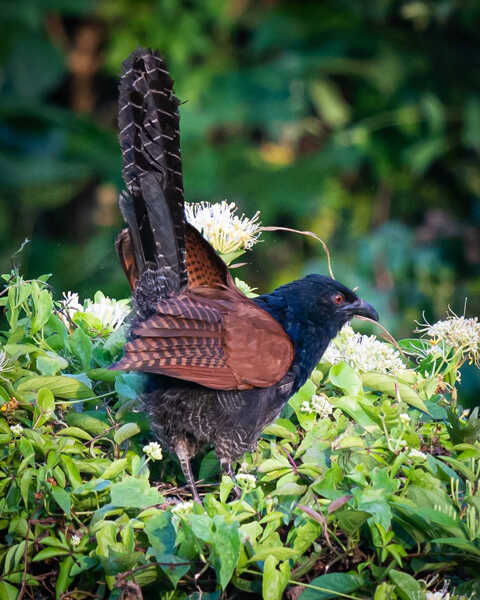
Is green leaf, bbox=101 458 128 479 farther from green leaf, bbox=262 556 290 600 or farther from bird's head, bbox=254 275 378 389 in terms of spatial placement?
bird's head, bbox=254 275 378 389

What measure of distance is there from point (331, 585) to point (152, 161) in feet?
2.87

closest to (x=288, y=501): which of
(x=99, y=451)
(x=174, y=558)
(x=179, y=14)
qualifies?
(x=174, y=558)

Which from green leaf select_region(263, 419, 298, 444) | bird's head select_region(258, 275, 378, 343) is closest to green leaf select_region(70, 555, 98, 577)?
green leaf select_region(263, 419, 298, 444)

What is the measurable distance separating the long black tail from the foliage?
24cm

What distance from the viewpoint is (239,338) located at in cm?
181

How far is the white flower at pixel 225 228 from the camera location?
1925mm

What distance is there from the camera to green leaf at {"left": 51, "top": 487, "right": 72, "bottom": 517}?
1429mm

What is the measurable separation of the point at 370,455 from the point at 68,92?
663 centimetres

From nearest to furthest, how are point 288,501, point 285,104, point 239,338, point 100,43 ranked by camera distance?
point 288,501 < point 239,338 < point 285,104 < point 100,43

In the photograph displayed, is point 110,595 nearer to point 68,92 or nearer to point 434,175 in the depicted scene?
point 434,175

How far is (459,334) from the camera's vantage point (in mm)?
1815

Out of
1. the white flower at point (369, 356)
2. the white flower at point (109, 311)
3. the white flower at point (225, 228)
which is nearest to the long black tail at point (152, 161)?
the white flower at point (225, 228)

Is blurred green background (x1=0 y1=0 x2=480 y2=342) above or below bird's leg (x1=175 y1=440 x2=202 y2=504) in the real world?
above

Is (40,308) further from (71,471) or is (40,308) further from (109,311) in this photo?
(71,471)
